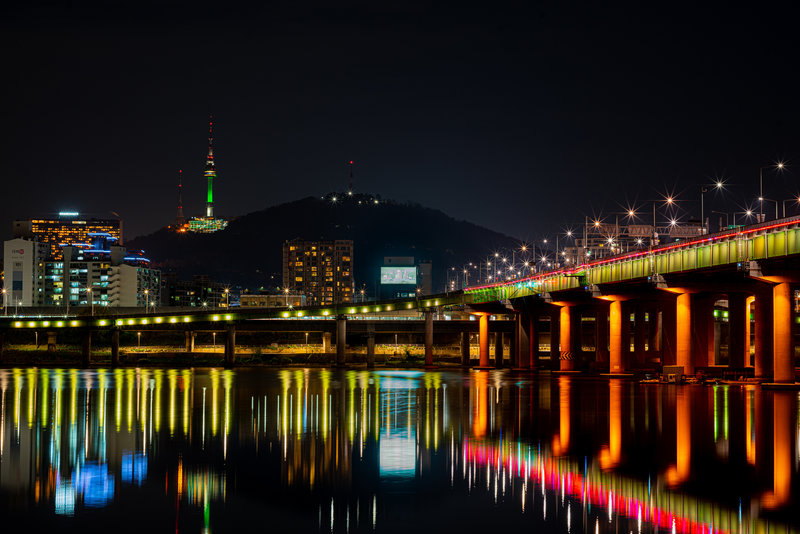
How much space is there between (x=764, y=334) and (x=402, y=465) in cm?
6812

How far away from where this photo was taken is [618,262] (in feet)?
335

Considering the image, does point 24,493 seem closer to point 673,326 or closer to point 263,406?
point 263,406

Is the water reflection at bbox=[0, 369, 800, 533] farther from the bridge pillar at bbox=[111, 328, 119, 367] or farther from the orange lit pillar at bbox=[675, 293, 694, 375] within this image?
the bridge pillar at bbox=[111, 328, 119, 367]

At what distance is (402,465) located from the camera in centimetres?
2952

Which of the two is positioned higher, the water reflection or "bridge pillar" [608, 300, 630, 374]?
"bridge pillar" [608, 300, 630, 374]

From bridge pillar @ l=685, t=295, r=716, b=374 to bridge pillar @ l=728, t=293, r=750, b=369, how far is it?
268 centimetres

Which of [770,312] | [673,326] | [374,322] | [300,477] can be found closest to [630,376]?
[673,326]

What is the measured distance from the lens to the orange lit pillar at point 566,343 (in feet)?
385

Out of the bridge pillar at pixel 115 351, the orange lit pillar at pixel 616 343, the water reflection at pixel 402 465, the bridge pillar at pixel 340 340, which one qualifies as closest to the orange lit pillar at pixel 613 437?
the water reflection at pixel 402 465

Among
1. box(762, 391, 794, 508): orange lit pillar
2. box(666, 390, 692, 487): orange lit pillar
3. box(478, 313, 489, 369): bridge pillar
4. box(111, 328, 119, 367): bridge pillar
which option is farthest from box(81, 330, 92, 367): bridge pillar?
box(762, 391, 794, 508): orange lit pillar

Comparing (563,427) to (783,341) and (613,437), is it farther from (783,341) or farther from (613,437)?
(783,341)

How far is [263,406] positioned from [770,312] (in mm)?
55370

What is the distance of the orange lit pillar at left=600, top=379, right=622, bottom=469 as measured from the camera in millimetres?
29859

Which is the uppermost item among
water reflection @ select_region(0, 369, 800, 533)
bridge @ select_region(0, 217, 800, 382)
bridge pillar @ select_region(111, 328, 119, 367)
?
bridge @ select_region(0, 217, 800, 382)
